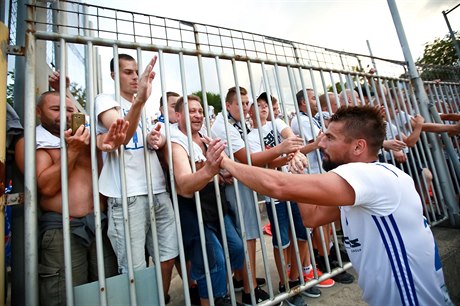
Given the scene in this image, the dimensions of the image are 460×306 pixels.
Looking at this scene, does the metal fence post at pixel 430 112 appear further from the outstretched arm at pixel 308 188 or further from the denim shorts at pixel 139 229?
the denim shorts at pixel 139 229

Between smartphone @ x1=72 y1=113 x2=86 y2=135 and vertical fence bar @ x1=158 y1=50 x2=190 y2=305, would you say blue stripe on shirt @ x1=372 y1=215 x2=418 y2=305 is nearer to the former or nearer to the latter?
vertical fence bar @ x1=158 y1=50 x2=190 y2=305

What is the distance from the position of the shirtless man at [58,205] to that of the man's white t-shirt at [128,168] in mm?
163

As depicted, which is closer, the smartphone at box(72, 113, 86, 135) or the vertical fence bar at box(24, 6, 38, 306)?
the vertical fence bar at box(24, 6, 38, 306)

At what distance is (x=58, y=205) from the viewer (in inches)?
67.3

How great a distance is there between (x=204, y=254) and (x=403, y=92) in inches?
163

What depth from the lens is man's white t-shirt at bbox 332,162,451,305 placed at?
1.38 m

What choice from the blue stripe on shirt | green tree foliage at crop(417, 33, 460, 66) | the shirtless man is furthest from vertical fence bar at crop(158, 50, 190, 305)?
green tree foliage at crop(417, 33, 460, 66)

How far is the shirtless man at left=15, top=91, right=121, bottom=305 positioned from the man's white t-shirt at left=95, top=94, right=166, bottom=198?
0.16m

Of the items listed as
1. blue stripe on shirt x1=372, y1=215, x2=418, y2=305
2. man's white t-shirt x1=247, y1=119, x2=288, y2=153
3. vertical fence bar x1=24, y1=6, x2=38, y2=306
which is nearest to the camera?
blue stripe on shirt x1=372, y1=215, x2=418, y2=305

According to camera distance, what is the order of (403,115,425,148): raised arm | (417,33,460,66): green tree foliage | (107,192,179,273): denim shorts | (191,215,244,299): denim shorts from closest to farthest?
(107,192,179,273): denim shorts → (191,215,244,299): denim shorts → (403,115,425,148): raised arm → (417,33,460,66): green tree foliage

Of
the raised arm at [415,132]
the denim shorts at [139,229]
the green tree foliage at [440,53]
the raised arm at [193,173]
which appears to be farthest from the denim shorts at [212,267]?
the green tree foliage at [440,53]

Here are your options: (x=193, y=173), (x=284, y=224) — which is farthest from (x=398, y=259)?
(x=193, y=173)

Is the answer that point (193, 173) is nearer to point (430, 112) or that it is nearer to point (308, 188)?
point (308, 188)

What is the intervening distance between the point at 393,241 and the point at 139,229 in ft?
5.49
